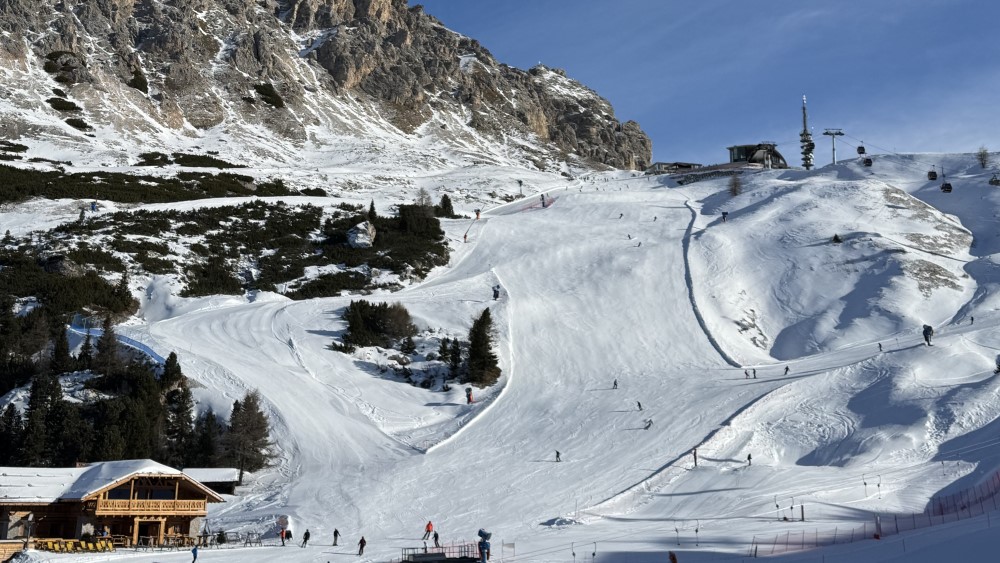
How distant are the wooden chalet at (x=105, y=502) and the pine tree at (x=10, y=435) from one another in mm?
6108

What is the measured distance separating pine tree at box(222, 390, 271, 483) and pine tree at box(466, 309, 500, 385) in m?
11.4

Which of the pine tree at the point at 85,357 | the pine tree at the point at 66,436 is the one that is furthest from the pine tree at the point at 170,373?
the pine tree at the point at 66,436

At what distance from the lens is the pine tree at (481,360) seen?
1929 inches

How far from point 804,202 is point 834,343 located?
90.0ft

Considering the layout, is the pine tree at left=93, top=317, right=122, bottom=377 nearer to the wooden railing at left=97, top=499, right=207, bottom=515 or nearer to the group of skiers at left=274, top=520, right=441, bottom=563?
the wooden railing at left=97, top=499, right=207, bottom=515

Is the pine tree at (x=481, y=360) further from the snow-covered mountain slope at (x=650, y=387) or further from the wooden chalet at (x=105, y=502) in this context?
the wooden chalet at (x=105, y=502)

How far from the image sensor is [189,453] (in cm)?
4122

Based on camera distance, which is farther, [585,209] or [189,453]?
[585,209]

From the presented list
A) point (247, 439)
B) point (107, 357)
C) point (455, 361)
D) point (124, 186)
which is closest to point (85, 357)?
point (107, 357)

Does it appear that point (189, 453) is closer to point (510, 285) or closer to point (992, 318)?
point (510, 285)

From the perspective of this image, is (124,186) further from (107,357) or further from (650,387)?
(650,387)

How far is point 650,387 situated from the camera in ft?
153

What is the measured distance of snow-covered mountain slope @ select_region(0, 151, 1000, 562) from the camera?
32.8m

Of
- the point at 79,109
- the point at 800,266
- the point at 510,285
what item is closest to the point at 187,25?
the point at 79,109
